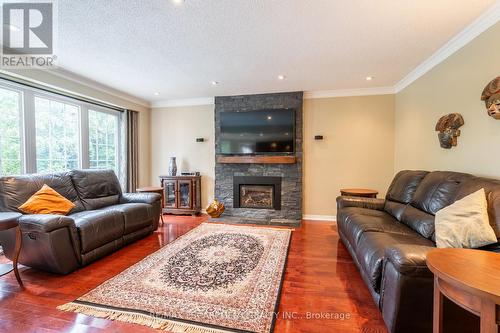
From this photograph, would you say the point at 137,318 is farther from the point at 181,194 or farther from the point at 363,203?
the point at 181,194

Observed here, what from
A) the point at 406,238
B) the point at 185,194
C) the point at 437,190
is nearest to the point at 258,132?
the point at 185,194

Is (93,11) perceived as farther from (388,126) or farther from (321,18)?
(388,126)

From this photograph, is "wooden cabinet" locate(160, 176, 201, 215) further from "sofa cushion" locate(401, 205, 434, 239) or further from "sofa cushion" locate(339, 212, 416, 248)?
"sofa cushion" locate(401, 205, 434, 239)

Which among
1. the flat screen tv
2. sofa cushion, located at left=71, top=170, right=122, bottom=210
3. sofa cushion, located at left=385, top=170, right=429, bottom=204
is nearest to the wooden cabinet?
the flat screen tv

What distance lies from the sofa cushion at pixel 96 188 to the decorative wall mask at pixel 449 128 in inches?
178

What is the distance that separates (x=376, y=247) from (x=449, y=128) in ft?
5.96

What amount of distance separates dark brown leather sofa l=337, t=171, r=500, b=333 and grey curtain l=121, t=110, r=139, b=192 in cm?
407

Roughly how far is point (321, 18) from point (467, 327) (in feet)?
8.17

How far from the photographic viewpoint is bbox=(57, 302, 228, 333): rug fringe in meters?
1.53

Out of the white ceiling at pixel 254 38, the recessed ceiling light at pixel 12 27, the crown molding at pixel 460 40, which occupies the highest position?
the recessed ceiling light at pixel 12 27

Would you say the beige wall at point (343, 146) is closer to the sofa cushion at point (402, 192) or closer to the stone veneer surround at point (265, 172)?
the stone veneer surround at point (265, 172)

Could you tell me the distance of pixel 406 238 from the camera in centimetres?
196

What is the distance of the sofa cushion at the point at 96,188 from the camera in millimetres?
3125

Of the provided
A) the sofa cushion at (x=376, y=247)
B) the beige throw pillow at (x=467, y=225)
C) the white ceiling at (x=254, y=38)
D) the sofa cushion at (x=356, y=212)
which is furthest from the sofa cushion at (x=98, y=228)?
the beige throw pillow at (x=467, y=225)
